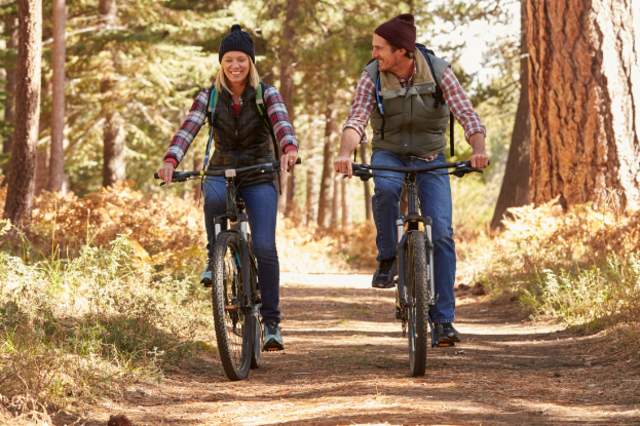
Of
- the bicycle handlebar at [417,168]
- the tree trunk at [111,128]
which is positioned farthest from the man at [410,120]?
the tree trunk at [111,128]

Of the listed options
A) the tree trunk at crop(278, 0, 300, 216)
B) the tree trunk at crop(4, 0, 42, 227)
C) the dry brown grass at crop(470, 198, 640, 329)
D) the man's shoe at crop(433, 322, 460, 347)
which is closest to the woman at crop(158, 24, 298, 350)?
the man's shoe at crop(433, 322, 460, 347)

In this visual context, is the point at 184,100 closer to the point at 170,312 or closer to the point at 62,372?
the point at 170,312

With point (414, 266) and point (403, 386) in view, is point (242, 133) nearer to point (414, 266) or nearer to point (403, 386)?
point (414, 266)

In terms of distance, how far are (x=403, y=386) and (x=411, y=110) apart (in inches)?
82.5

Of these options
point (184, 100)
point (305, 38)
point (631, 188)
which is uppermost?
point (305, 38)

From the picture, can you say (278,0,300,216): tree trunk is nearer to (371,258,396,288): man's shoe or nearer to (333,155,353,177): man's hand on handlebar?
(371,258,396,288): man's shoe

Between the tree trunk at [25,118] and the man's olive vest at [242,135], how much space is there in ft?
27.1

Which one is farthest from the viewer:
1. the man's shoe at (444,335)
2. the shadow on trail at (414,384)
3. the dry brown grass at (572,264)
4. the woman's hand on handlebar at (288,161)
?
the dry brown grass at (572,264)

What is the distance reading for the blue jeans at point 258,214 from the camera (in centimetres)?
665

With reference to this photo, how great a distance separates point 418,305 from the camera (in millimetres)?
6051

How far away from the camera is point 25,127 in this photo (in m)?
14.6

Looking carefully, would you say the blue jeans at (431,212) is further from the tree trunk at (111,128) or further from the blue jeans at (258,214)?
the tree trunk at (111,128)

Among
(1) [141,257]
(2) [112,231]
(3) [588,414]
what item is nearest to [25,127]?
(2) [112,231]

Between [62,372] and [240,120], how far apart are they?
7.23ft
